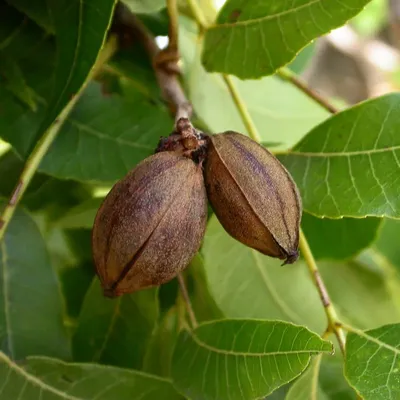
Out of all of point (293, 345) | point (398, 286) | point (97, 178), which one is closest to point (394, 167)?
point (293, 345)

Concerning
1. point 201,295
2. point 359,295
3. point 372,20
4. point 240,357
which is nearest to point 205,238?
point 201,295

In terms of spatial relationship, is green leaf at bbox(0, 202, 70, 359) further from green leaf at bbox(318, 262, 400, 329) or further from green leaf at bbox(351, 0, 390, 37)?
green leaf at bbox(351, 0, 390, 37)

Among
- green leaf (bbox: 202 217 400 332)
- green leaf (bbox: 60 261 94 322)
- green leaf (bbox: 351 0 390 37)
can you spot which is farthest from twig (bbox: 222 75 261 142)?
green leaf (bbox: 351 0 390 37)

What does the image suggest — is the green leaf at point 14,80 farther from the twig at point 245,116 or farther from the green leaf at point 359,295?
the green leaf at point 359,295

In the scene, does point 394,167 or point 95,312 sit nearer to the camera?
point 394,167

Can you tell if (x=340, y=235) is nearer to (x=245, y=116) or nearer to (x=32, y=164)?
(x=245, y=116)

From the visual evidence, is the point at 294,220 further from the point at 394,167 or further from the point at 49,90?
the point at 49,90
